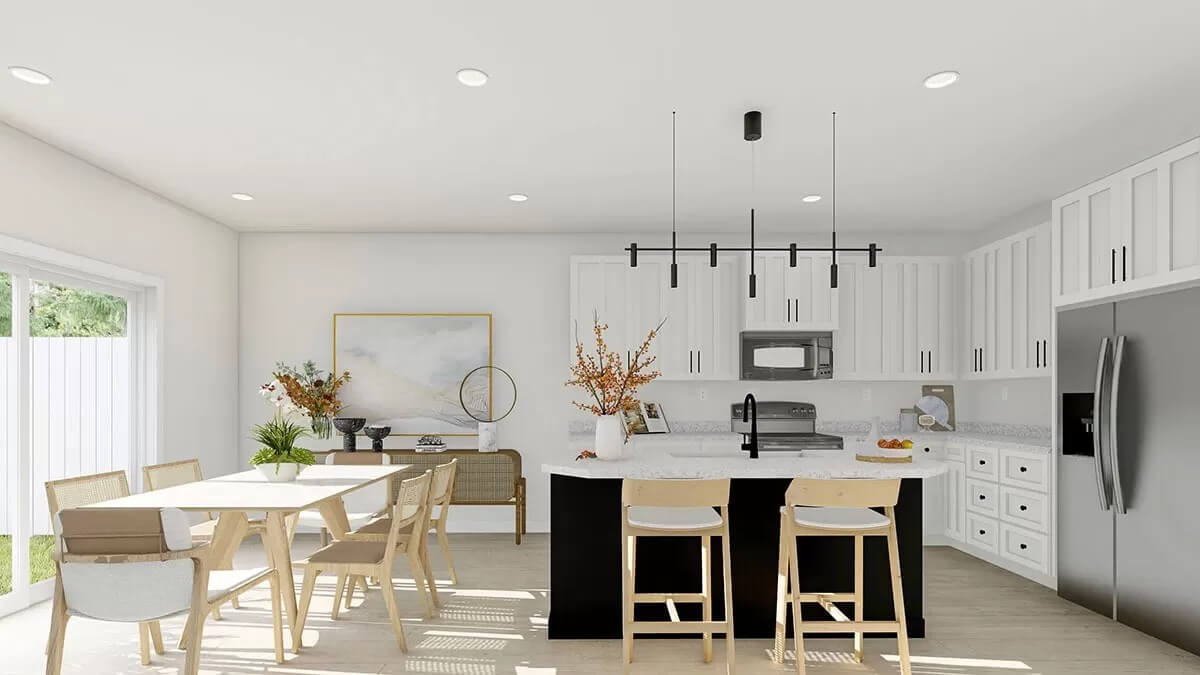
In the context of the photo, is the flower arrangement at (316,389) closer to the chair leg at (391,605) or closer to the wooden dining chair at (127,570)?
the chair leg at (391,605)

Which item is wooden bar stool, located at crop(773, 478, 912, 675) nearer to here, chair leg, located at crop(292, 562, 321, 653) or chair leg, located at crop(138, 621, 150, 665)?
chair leg, located at crop(292, 562, 321, 653)

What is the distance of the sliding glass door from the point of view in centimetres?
398

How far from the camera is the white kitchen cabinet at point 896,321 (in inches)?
240

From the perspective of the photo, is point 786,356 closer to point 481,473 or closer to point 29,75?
point 481,473

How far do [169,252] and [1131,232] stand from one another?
19.7 feet

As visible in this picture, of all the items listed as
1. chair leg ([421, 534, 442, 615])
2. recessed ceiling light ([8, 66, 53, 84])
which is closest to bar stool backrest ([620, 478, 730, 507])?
chair leg ([421, 534, 442, 615])

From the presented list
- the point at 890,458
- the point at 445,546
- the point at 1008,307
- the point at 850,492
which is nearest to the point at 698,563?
the point at 850,492

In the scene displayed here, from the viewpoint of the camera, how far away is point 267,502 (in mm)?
3152

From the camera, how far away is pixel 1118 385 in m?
3.74

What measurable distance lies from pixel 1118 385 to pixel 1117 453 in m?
0.35

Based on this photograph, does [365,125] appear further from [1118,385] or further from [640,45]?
[1118,385]

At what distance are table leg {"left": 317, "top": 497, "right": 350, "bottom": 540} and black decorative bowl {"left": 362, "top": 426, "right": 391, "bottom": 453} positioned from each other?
5.75 ft

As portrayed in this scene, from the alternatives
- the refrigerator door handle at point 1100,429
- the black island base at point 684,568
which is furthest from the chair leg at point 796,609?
the refrigerator door handle at point 1100,429

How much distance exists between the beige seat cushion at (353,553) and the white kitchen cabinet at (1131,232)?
4006mm
